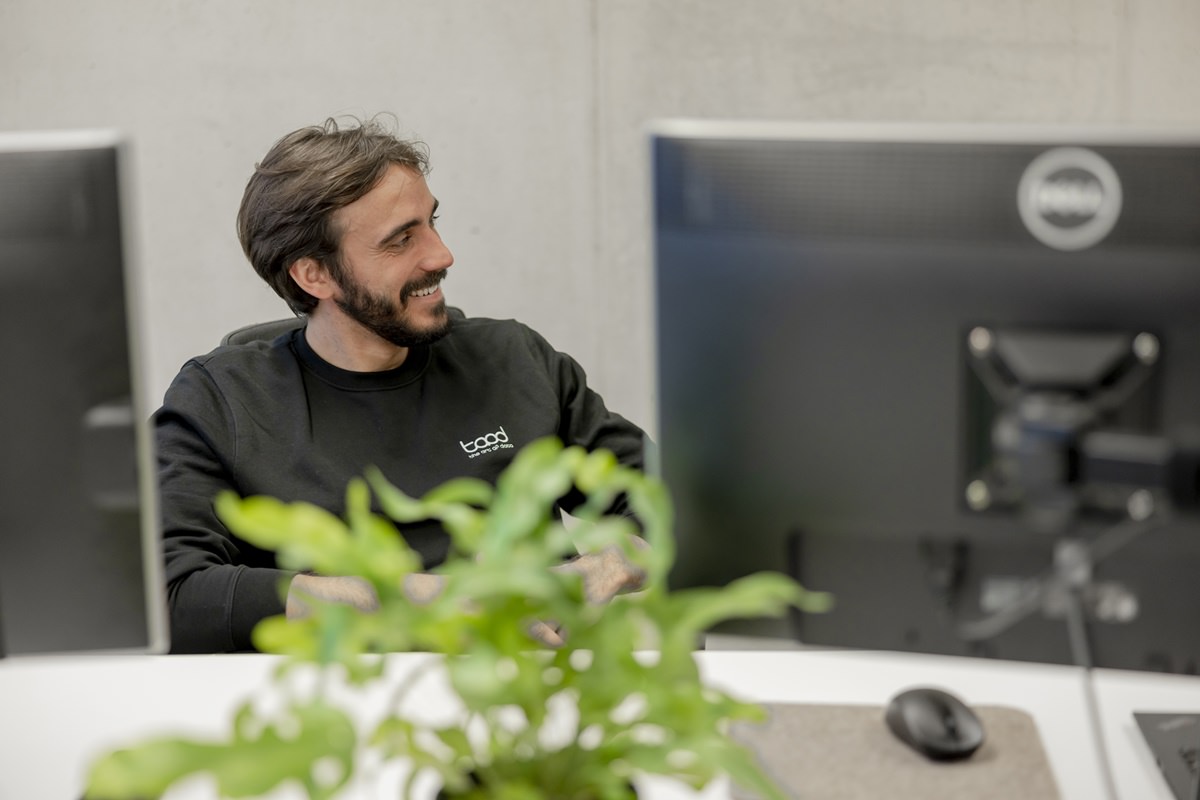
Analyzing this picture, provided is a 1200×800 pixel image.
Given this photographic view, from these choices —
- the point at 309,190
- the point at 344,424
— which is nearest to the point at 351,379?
the point at 344,424

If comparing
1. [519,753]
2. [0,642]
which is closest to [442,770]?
[519,753]

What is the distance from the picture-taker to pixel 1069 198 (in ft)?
3.07

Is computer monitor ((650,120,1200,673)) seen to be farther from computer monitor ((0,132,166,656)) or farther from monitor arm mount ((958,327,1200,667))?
computer monitor ((0,132,166,656))

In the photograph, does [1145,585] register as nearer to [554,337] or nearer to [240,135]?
[554,337]

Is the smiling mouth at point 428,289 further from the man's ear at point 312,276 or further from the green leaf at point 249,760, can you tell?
the green leaf at point 249,760

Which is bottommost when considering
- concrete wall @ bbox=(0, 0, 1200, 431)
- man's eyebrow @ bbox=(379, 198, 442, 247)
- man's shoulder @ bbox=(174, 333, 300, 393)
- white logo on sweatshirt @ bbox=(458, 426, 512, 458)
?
white logo on sweatshirt @ bbox=(458, 426, 512, 458)

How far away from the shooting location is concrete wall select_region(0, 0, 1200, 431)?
→ 302cm

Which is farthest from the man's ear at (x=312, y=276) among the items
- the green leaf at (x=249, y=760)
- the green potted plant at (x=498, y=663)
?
the green leaf at (x=249, y=760)

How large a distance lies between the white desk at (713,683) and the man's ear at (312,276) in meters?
0.78

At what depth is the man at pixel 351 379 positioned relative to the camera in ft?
6.10

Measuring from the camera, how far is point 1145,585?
0.99 m

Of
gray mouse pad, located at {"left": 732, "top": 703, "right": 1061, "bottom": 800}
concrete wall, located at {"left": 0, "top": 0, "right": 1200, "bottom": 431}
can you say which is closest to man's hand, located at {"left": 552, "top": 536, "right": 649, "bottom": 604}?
gray mouse pad, located at {"left": 732, "top": 703, "right": 1061, "bottom": 800}

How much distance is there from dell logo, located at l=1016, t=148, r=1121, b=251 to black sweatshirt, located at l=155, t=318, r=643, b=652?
112 cm

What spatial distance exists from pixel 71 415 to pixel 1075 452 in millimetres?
758
